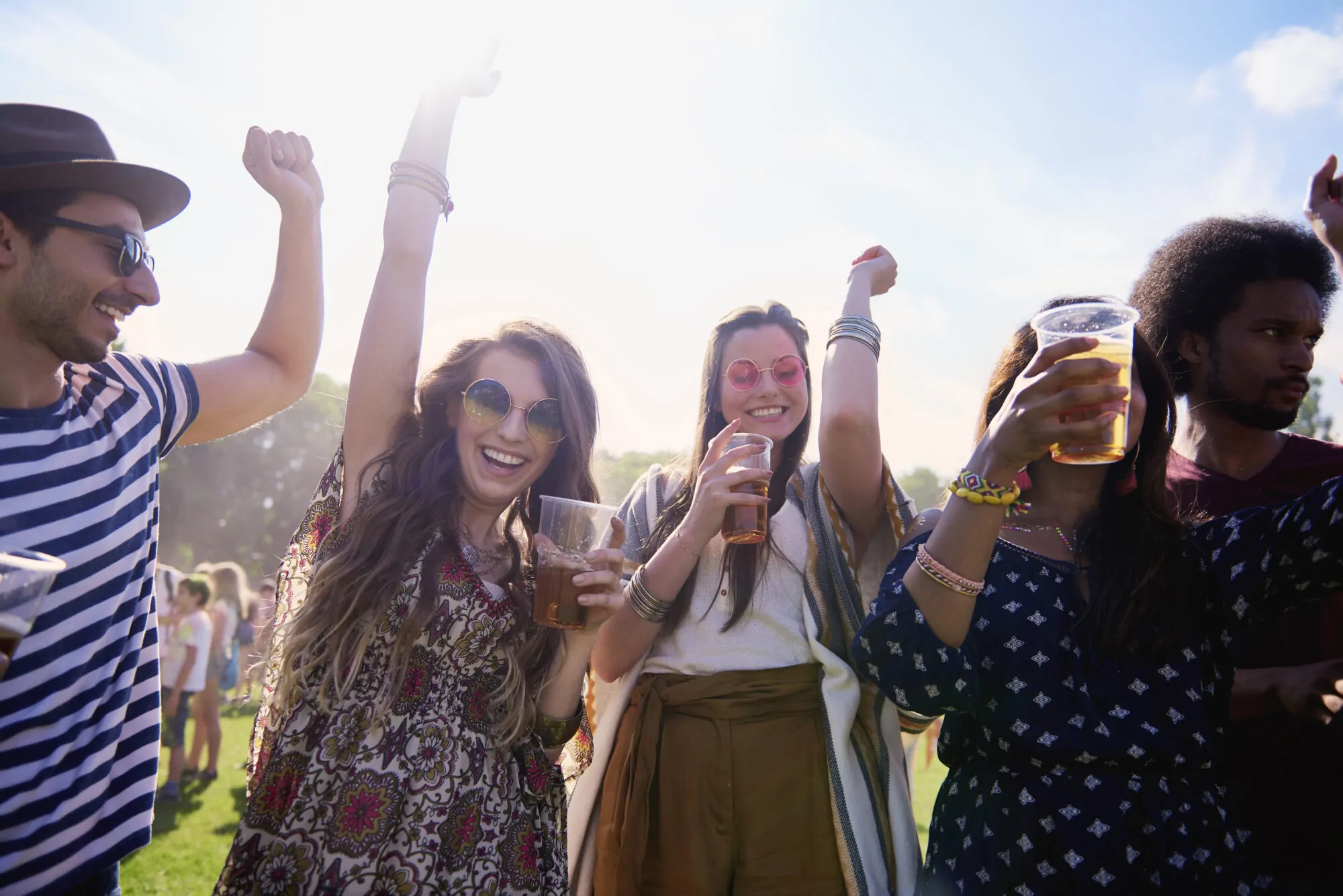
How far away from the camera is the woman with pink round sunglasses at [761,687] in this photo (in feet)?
8.38

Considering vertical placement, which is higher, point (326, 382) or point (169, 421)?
point (169, 421)

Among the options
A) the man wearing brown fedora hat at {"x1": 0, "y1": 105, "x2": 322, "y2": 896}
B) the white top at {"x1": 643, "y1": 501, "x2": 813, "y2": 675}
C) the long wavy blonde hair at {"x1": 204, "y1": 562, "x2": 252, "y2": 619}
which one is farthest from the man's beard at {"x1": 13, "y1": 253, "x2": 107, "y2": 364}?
the long wavy blonde hair at {"x1": 204, "y1": 562, "x2": 252, "y2": 619}

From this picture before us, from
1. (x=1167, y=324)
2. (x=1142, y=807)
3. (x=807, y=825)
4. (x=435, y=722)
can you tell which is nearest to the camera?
(x=1142, y=807)

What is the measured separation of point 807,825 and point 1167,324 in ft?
8.29

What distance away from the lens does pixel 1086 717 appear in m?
2.07

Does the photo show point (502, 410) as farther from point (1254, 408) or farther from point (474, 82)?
point (1254, 408)

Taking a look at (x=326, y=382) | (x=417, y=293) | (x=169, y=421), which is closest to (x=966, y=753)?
(x=417, y=293)

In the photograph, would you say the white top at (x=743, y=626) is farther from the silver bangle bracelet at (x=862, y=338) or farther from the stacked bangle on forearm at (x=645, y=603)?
the silver bangle bracelet at (x=862, y=338)

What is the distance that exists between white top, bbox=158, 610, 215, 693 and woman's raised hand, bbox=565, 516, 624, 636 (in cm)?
859

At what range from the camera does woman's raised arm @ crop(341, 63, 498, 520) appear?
257cm

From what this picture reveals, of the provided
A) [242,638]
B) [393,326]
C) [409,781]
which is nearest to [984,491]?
[409,781]

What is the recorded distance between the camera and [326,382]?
48781 mm

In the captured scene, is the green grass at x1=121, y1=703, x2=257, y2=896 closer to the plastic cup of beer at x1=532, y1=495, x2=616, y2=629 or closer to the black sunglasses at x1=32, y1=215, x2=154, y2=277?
the plastic cup of beer at x1=532, y1=495, x2=616, y2=629

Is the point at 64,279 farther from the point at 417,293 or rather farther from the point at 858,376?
the point at 858,376
